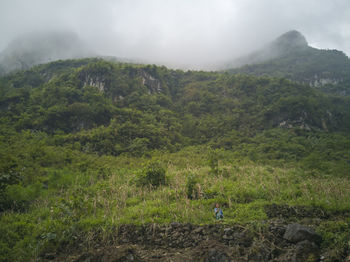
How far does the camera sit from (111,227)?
7434mm

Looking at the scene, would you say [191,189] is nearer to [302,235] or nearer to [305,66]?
[302,235]

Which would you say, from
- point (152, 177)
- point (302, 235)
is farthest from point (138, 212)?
point (302, 235)

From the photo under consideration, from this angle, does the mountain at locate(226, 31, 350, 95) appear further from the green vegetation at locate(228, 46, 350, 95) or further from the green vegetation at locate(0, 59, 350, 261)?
the green vegetation at locate(0, 59, 350, 261)

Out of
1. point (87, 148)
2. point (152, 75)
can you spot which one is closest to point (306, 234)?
point (87, 148)

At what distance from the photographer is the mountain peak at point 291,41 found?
136 meters

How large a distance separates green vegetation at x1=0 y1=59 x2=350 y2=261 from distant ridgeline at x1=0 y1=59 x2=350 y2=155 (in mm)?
271

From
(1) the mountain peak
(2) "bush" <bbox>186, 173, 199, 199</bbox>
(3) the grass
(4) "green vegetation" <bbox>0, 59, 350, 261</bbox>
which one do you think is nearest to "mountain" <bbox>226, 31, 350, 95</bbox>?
(1) the mountain peak

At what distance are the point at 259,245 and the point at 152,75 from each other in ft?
220

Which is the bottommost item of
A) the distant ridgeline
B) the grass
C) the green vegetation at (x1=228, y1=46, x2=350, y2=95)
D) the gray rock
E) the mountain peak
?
the grass

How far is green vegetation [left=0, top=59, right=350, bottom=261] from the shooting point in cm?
795

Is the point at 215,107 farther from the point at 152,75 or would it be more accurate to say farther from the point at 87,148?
the point at 87,148

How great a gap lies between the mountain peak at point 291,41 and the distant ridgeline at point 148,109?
95287mm

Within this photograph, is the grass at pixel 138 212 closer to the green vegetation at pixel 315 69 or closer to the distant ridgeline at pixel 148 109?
the distant ridgeline at pixel 148 109

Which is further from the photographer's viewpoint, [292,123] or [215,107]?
[215,107]
